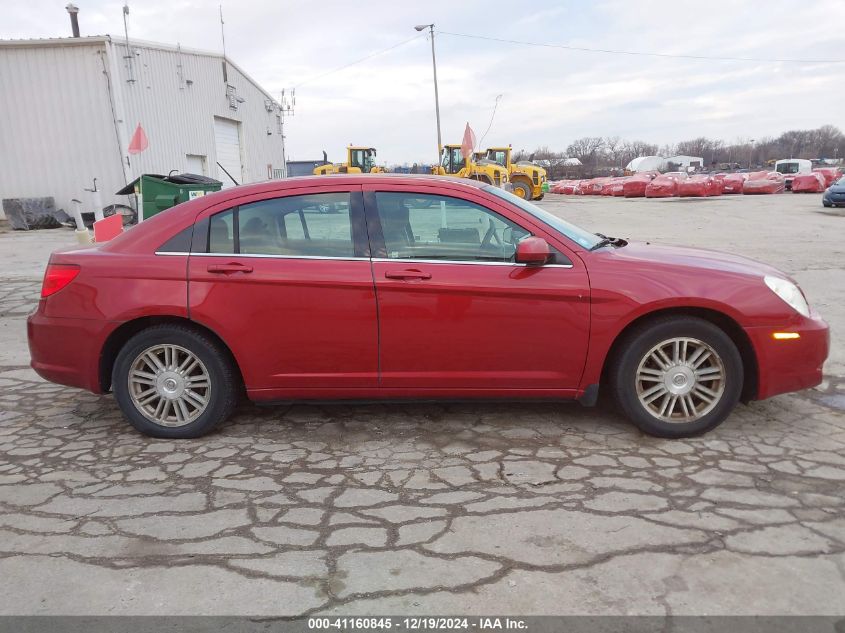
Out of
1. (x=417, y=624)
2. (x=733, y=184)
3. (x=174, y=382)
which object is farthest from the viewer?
(x=733, y=184)

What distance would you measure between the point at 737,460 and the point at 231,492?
109 inches

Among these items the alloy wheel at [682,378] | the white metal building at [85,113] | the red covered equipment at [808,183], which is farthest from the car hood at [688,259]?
the red covered equipment at [808,183]

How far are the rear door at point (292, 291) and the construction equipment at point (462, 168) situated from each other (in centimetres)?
2374

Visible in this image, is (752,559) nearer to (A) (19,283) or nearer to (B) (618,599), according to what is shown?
(B) (618,599)

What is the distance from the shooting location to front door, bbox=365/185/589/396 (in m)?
3.70

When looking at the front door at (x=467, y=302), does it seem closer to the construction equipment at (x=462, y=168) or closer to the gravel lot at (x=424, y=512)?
the gravel lot at (x=424, y=512)

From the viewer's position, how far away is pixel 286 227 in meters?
3.93

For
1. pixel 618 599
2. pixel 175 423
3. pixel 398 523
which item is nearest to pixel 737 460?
pixel 618 599

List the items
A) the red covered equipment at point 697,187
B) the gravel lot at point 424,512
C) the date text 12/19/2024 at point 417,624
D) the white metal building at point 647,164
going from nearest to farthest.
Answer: the date text 12/19/2024 at point 417,624
the gravel lot at point 424,512
the red covered equipment at point 697,187
the white metal building at point 647,164

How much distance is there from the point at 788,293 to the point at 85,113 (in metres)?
22.0

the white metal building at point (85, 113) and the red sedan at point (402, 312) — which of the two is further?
the white metal building at point (85, 113)

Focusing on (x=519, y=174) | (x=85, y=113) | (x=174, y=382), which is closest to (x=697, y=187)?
(x=519, y=174)

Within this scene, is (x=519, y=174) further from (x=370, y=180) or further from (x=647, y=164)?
(x=647, y=164)

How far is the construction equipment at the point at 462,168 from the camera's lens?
90.1ft
